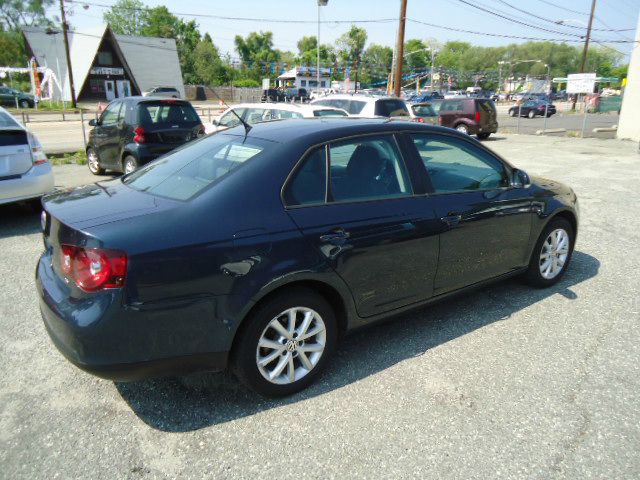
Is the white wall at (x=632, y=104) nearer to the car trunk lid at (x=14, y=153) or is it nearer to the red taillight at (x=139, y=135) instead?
the red taillight at (x=139, y=135)

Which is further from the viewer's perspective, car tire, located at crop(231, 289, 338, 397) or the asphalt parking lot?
car tire, located at crop(231, 289, 338, 397)

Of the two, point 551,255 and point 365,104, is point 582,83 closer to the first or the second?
point 365,104

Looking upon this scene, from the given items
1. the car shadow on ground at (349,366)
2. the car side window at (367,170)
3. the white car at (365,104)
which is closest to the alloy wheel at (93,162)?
the white car at (365,104)

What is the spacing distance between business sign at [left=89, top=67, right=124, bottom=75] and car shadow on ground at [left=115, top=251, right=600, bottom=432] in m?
54.9

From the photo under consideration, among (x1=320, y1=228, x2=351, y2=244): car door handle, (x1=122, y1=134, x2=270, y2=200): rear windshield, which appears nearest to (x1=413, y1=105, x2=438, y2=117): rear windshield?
(x1=122, y1=134, x2=270, y2=200): rear windshield

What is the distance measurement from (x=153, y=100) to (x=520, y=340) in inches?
314

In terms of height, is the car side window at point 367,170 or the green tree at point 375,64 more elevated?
the green tree at point 375,64

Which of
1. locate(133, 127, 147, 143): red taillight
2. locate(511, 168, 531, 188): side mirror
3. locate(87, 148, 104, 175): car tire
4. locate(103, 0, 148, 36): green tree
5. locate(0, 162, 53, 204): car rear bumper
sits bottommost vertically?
locate(87, 148, 104, 175): car tire

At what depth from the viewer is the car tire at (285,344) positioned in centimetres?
273

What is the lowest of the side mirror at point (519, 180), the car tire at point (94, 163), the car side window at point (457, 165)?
the car tire at point (94, 163)

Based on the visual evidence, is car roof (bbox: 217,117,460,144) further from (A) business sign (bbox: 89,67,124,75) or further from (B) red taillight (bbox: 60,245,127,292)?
(A) business sign (bbox: 89,67,124,75)

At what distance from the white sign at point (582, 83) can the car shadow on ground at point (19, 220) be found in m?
24.0

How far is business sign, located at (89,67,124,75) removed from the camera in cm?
5054

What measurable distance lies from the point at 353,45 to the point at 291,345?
411 feet
